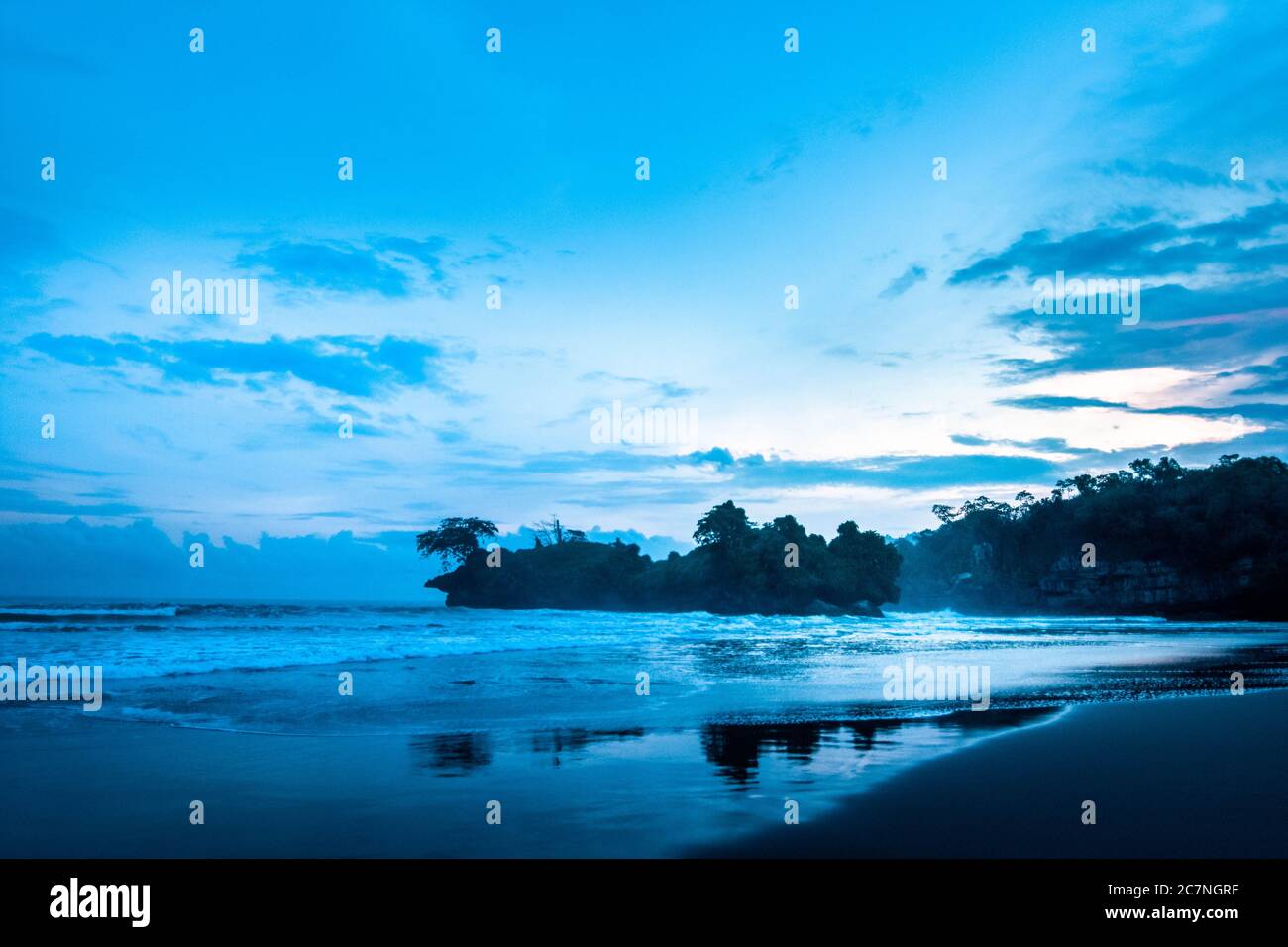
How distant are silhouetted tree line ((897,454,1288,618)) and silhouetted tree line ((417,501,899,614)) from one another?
21.7 m

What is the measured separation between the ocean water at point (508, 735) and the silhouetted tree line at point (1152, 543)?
59.1 metres

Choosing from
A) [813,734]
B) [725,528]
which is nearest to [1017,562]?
[725,528]

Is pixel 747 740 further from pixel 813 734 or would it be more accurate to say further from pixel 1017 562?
pixel 1017 562

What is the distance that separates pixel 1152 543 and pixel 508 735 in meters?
88.0

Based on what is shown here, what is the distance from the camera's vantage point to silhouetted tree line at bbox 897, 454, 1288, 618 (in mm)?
69875

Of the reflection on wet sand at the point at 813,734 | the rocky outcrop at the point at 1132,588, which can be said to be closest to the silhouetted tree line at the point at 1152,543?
the rocky outcrop at the point at 1132,588

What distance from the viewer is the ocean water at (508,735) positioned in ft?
18.0

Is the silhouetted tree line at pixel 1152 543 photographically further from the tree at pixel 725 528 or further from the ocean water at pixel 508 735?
the ocean water at pixel 508 735

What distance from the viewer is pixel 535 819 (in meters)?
5.63
